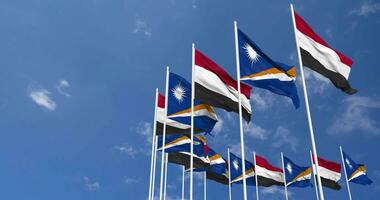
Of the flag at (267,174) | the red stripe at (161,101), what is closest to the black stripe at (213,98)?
the red stripe at (161,101)

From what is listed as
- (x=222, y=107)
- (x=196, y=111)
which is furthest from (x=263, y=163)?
(x=222, y=107)

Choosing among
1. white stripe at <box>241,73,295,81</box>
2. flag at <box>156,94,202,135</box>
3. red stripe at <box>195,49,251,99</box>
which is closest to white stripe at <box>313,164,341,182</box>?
flag at <box>156,94,202,135</box>

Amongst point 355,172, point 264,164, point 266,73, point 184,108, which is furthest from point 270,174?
point 266,73

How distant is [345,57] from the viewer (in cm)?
1512

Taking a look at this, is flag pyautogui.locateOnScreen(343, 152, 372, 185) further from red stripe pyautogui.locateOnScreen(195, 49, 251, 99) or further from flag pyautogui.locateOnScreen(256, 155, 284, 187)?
red stripe pyautogui.locateOnScreen(195, 49, 251, 99)

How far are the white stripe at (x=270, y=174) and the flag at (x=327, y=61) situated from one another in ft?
61.3

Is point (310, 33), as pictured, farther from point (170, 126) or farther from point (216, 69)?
point (170, 126)

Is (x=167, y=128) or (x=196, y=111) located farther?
(x=167, y=128)

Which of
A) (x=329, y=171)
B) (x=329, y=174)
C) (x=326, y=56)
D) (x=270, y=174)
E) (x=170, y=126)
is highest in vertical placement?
(x=270, y=174)

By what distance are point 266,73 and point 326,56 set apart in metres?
2.42

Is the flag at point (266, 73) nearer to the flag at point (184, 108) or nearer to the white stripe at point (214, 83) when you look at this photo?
the white stripe at point (214, 83)

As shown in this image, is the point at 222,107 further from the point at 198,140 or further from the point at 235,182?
the point at 235,182

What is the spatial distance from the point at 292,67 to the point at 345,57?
2.08 m

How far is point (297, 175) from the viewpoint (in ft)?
119
